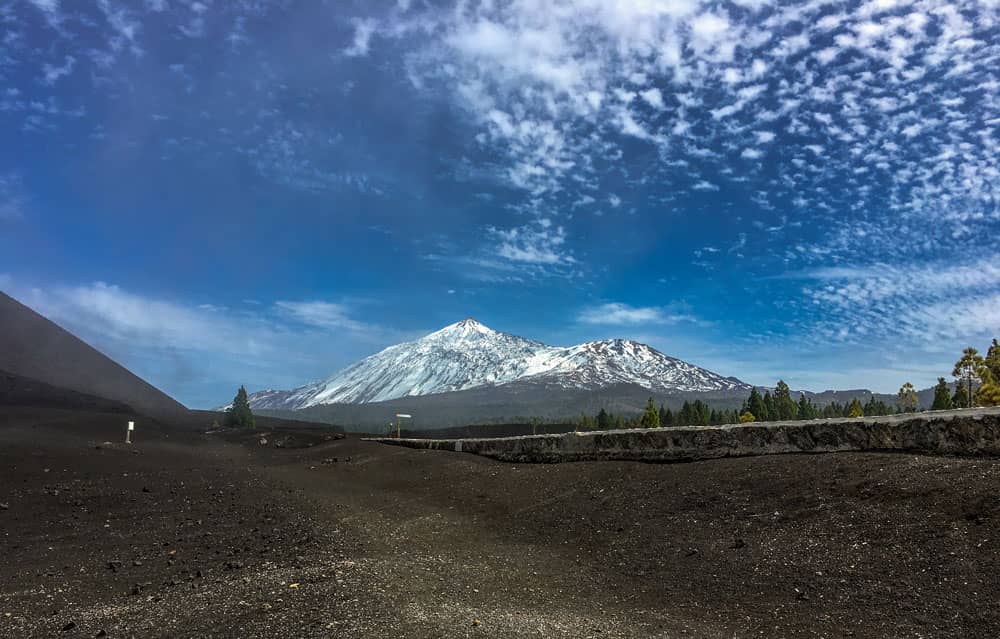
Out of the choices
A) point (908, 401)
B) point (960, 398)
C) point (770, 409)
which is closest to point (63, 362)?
point (770, 409)

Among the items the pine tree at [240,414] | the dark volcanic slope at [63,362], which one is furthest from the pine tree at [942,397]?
the dark volcanic slope at [63,362]

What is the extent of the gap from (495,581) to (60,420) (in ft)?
87.3

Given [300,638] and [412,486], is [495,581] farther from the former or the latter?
[412,486]

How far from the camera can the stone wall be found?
7664mm

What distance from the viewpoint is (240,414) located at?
61.8 meters

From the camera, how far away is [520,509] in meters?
10.9

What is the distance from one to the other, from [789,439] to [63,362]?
80.1 metres

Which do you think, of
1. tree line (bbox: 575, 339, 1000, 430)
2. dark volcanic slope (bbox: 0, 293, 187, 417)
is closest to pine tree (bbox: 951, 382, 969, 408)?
tree line (bbox: 575, 339, 1000, 430)

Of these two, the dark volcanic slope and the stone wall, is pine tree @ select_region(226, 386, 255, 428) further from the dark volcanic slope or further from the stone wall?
the stone wall

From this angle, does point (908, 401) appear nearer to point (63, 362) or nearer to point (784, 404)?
point (784, 404)

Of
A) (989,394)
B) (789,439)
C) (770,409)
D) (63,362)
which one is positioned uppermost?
(63,362)

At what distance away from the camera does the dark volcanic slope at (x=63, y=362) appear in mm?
58469

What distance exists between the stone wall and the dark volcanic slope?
181 ft

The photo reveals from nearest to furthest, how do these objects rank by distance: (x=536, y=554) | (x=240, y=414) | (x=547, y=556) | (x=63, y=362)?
1. (x=547, y=556)
2. (x=536, y=554)
3. (x=240, y=414)
4. (x=63, y=362)
